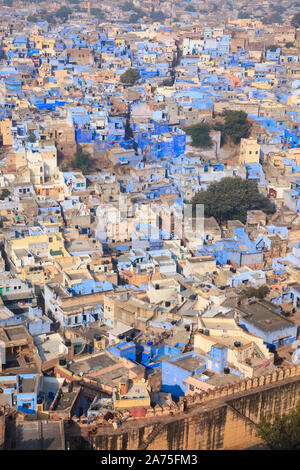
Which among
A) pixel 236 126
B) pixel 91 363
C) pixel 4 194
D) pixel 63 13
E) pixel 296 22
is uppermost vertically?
pixel 296 22

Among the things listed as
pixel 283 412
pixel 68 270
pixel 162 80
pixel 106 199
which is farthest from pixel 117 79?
pixel 283 412

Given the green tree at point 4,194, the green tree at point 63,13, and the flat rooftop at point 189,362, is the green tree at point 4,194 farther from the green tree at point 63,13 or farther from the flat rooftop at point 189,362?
the green tree at point 63,13

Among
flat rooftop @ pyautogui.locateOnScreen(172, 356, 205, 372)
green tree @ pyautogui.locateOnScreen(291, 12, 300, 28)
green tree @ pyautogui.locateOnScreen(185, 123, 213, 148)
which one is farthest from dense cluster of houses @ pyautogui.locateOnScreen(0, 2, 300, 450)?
green tree @ pyautogui.locateOnScreen(291, 12, 300, 28)

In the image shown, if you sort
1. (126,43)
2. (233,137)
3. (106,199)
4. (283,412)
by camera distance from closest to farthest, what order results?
(283,412) → (106,199) → (233,137) → (126,43)

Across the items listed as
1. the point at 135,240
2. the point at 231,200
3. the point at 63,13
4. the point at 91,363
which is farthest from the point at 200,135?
the point at 63,13

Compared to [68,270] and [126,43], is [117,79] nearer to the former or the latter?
[126,43]

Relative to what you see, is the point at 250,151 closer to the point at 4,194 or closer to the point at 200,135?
the point at 200,135

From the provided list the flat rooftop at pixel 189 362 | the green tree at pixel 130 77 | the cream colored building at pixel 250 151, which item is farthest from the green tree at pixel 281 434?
the green tree at pixel 130 77
